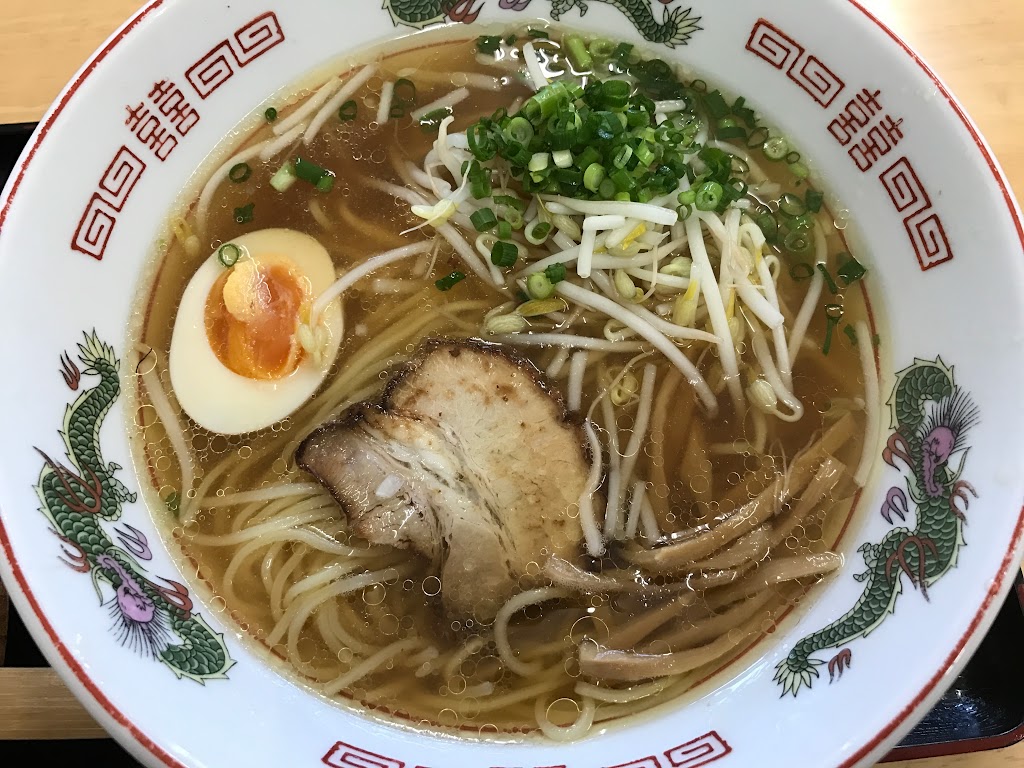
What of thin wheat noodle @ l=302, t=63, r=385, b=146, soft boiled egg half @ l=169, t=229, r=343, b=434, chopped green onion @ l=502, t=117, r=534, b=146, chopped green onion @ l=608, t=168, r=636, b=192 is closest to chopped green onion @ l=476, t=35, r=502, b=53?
thin wheat noodle @ l=302, t=63, r=385, b=146

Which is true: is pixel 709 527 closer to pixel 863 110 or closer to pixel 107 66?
pixel 863 110

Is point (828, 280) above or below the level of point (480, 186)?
above

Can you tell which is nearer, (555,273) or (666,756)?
(666,756)

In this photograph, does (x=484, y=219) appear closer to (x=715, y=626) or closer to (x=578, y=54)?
(x=578, y=54)

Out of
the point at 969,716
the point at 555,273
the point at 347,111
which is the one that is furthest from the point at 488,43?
the point at 969,716

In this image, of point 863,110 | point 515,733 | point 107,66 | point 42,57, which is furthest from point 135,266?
point 863,110
